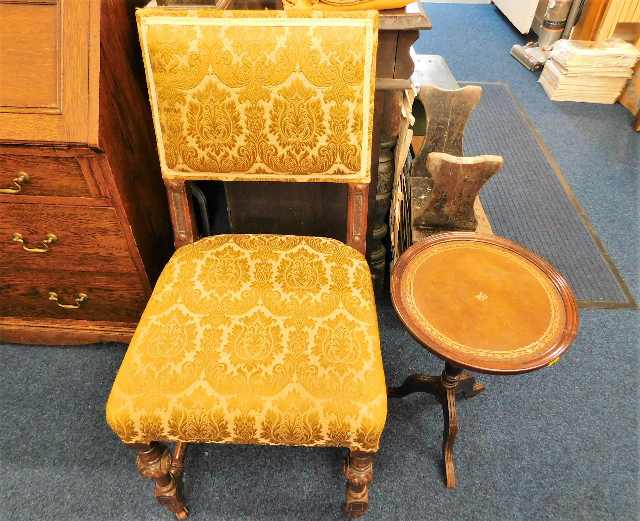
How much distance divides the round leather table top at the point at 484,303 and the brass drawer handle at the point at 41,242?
1.05 m

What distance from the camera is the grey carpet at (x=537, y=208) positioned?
2.24m

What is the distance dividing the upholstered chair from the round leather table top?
14 cm

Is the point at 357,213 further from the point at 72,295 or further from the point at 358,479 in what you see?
the point at 72,295

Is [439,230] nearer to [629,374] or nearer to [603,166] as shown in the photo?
[629,374]

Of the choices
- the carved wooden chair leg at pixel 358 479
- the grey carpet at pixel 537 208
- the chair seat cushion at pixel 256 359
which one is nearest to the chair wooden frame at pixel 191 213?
the chair seat cushion at pixel 256 359

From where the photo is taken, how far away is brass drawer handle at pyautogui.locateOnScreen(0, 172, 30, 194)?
4.50 feet

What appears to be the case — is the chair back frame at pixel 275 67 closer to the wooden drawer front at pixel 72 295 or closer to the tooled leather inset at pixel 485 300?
the tooled leather inset at pixel 485 300

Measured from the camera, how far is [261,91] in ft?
4.15

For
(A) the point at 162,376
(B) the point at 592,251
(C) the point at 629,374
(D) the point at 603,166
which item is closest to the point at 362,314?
(A) the point at 162,376

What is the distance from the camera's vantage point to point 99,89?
1.27 m

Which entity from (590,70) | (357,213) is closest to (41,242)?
(357,213)

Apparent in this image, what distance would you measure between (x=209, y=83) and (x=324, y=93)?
0.29 meters

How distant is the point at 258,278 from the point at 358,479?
1.91 feet

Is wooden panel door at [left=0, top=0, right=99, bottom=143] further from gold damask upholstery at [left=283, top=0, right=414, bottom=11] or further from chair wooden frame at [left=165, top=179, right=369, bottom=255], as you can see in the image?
gold damask upholstery at [left=283, top=0, right=414, bottom=11]
